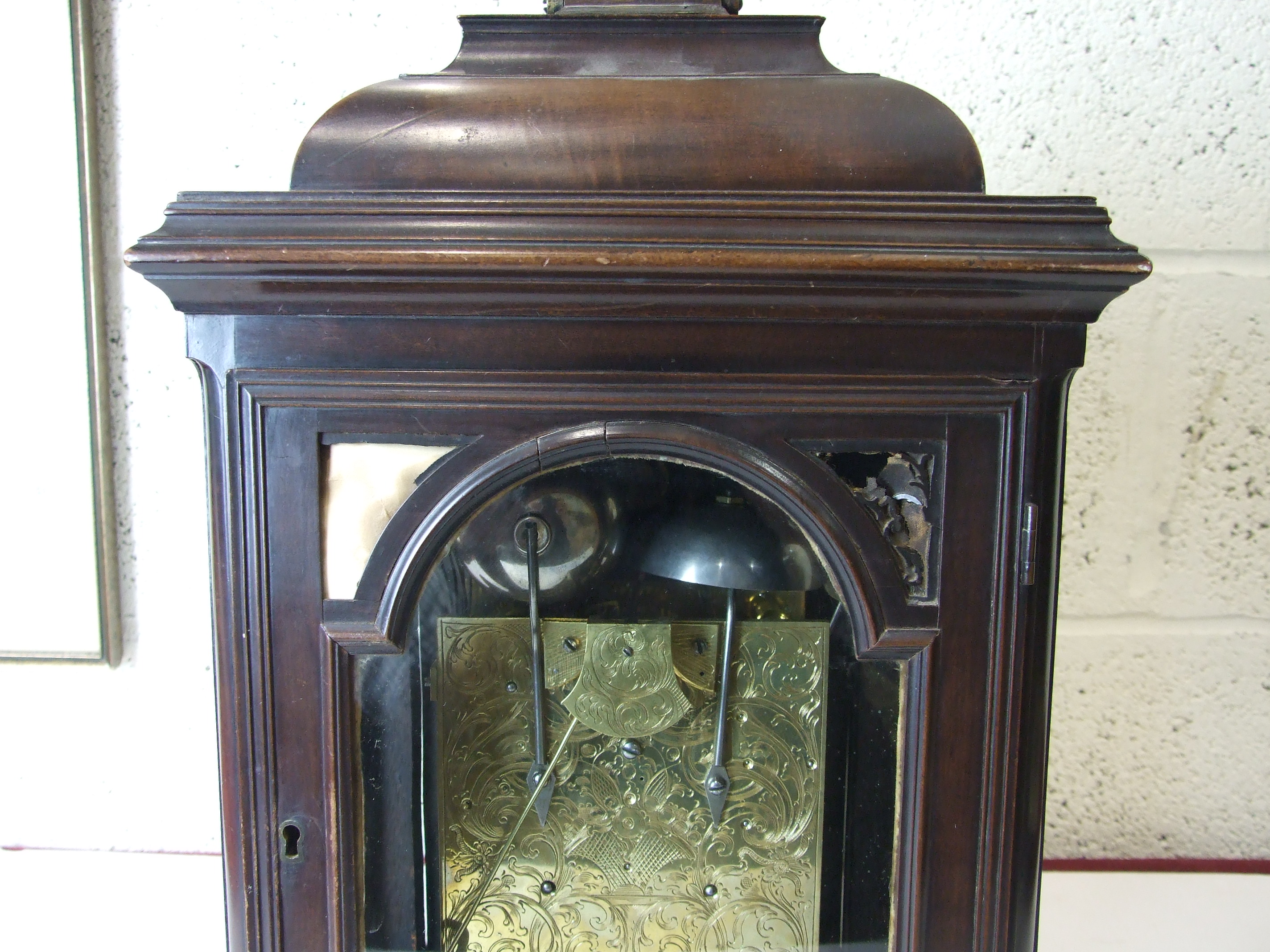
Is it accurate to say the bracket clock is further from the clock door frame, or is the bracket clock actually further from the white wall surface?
the white wall surface

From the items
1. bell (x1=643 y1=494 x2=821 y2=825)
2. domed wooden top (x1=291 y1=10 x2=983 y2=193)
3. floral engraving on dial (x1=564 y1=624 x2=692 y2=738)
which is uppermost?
domed wooden top (x1=291 y1=10 x2=983 y2=193)

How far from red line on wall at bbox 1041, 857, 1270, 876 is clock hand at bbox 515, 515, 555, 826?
72 centimetres

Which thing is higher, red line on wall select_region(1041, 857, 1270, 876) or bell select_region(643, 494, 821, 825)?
bell select_region(643, 494, 821, 825)

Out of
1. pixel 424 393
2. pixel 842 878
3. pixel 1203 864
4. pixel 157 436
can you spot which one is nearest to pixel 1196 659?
pixel 1203 864

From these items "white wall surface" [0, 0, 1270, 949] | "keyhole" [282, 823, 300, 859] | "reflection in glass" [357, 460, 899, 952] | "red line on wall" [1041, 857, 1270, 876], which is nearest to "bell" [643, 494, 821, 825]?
"reflection in glass" [357, 460, 899, 952]

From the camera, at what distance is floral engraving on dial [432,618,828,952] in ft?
2.17

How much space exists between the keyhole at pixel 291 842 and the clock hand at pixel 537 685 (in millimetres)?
152

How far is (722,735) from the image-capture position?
2.19ft

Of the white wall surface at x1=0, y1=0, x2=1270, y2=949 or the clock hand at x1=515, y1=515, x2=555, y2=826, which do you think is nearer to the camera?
the clock hand at x1=515, y1=515, x2=555, y2=826

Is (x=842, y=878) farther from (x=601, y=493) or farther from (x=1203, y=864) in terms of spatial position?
(x=1203, y=864)

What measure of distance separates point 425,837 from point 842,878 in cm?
28

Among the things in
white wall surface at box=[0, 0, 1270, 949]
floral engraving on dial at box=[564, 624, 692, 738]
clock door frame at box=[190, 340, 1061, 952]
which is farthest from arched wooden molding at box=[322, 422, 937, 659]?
white wall surface at box=[0, 0, 1270, 949]

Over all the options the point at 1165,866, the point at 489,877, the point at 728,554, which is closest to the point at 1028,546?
the point at 728,554

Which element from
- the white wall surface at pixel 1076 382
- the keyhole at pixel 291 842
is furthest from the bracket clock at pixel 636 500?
the white wall surface at pixel 1076 382
